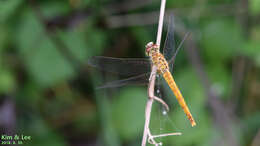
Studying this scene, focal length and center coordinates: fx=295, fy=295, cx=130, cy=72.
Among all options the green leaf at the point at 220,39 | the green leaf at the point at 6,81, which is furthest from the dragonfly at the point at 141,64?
the green leaf at the point at 6,81

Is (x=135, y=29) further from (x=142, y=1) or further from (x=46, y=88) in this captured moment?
(x=46, y=88)

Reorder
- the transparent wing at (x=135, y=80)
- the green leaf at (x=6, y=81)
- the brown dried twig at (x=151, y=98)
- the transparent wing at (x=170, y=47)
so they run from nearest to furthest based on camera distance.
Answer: the brown dried twig at (x=151, y=98), the transparent wing at (x=135, y=80), the transparent wing at (x=170, y=47), the green leaf at (x=6, y=81)

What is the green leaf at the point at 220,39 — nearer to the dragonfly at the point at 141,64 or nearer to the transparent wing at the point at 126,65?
the dragonfly at the point at 141,64

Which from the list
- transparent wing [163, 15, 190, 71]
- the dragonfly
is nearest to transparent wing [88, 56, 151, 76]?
the dragonfly

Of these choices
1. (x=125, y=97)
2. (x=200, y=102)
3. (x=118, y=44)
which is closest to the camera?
(x=200, y=102)

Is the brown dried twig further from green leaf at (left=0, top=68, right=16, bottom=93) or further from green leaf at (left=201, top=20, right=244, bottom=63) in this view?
green leaf at (left=0, top=68, right=16, bottom=93)

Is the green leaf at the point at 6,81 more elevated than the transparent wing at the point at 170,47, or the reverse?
the transparent wing at the point at 170,47

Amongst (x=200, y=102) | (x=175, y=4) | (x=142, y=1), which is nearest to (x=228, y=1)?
(x=175, y=4)

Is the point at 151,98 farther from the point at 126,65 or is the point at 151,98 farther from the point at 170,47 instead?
the point at 170,47

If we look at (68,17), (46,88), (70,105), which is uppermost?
(68,17)
